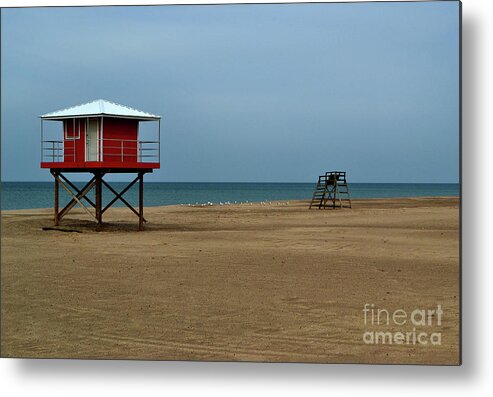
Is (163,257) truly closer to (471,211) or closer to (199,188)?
(471,211)

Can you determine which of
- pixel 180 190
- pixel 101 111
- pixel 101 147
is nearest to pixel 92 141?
pixel 101 147

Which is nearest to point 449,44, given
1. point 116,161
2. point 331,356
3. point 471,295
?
point 471,295

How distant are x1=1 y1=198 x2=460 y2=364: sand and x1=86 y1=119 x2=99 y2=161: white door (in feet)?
5.61

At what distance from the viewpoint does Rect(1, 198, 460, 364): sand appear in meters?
10.6

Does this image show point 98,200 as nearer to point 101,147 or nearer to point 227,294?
point 101,147

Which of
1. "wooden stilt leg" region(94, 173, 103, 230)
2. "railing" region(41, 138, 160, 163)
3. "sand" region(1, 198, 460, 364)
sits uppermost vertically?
"railing" region(41, 138, 160, 163)

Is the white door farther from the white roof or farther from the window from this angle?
the white roof

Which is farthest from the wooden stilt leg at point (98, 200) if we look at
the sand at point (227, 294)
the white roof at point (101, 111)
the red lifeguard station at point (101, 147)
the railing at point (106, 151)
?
the white roof at point (101, 111)

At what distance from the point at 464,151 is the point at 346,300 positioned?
294 centimetres

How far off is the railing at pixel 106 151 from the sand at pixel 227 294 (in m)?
1.66

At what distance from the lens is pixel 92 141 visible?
18.4 meters

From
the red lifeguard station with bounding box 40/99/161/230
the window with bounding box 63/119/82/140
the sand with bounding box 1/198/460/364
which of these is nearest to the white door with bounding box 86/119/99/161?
the red lifeguard station with bounding box 40/99/161/230

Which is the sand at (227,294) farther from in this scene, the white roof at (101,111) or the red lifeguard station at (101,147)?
the white roof at (101,111)

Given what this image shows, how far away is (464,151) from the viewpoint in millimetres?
10188
